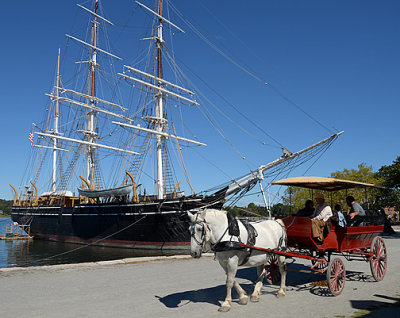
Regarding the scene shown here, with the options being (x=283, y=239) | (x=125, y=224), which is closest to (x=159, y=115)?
(x=125, y=224)

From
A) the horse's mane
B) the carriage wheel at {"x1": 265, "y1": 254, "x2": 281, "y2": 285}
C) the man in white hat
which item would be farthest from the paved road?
the horse's mane

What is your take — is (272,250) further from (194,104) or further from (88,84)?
(88,84)

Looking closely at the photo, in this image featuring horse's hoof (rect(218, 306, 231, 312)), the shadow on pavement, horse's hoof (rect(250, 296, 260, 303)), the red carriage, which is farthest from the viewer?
the red carriage

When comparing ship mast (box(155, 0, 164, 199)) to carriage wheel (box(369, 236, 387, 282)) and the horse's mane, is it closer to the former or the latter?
carriage wheel (box(369, 236, 387, 282))

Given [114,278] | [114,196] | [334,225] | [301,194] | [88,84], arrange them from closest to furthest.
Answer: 1. [334,225]
2. [114,278]
3. [114,196]
4. [88,84]
5. [301,194]

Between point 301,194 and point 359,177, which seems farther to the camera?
point 301,194

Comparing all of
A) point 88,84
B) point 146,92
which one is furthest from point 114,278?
point 88,84

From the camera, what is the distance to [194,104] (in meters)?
35.9

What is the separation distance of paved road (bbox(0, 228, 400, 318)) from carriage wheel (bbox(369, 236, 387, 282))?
0.25 metres

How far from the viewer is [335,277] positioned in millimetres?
7043

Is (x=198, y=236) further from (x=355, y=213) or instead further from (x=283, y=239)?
(x=355, y=213)

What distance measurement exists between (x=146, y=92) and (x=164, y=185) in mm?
9733

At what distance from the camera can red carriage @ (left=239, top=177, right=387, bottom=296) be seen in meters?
→ 7.25

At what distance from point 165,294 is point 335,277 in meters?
3.65
